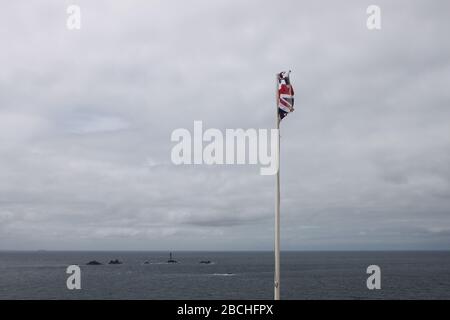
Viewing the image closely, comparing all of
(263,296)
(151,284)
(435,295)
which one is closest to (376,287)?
(435,295)

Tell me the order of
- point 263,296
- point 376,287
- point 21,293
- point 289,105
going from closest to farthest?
point 289,105, point 263,296, point 21,293, point 376,287

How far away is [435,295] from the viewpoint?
320 ft

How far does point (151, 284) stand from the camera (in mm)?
116438

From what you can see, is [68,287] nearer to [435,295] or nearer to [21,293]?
[21,293]

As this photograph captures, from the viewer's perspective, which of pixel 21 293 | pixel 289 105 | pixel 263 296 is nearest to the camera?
pixel 289 105

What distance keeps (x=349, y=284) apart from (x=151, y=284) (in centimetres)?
5138
